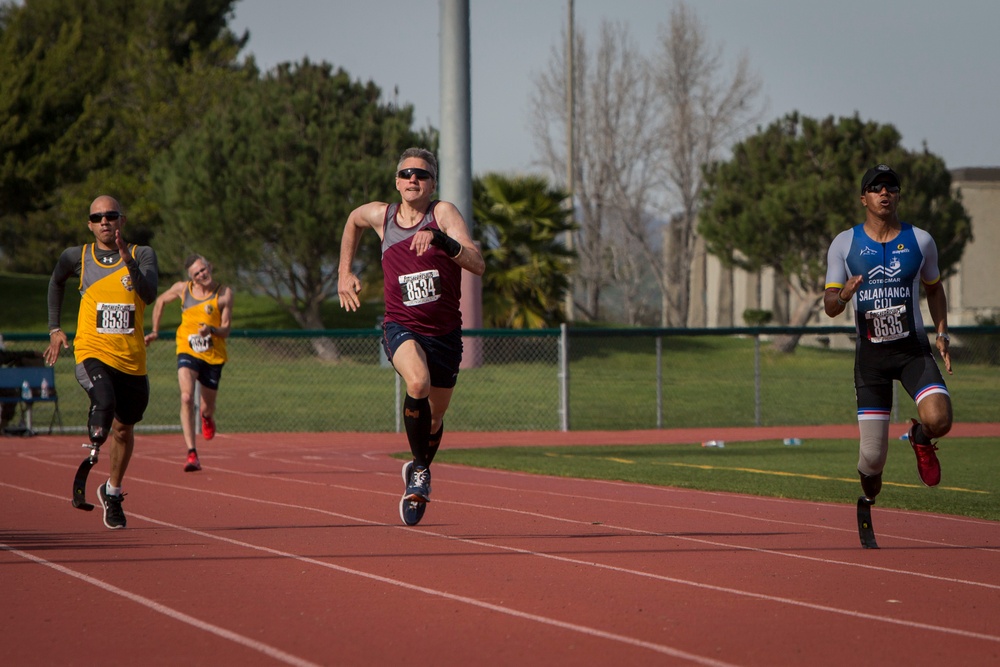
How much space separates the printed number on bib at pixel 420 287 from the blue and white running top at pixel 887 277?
243 cm

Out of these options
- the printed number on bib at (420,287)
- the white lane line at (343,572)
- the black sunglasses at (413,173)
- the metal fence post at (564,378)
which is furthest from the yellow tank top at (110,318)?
the metal fence post at (564,378)

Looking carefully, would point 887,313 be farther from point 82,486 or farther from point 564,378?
point 564,378

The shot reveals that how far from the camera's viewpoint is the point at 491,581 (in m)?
7.10

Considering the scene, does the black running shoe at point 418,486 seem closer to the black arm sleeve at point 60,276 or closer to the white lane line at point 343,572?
the white lane line at point 343,572

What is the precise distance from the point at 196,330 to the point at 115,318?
5.11m

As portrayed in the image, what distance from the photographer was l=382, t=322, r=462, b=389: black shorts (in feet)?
27.9

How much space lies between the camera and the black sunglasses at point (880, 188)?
8.12 meters

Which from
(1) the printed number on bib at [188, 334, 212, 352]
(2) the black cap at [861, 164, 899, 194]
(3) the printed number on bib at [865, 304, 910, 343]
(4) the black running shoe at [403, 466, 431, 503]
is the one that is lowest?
(4) the black running shoe at [403, 466, 431, 503]

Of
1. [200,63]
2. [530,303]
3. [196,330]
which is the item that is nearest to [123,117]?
[200,63]

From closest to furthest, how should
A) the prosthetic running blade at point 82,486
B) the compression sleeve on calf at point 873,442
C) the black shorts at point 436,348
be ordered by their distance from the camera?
the compression sleeve on calf at point 873,442 → the black shorts at point 436,348 → the prosthetic running blade at point 82,486

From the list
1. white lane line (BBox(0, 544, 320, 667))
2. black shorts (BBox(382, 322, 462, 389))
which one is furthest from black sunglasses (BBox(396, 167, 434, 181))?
white lane line (BBox(0, 544, 320, 667))

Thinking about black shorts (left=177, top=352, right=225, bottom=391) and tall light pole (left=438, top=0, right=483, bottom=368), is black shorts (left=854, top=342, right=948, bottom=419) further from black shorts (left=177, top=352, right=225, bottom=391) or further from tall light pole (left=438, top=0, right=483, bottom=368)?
tall light pole (left=438, top=0, right=483, bottom=368)

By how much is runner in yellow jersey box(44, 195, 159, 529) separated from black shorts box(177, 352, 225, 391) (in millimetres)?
4876

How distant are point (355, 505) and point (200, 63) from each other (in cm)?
5028
